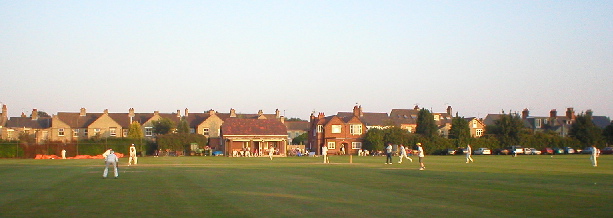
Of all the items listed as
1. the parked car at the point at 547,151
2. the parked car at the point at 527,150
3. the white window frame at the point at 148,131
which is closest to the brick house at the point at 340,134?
the parked car at the point at 527,150

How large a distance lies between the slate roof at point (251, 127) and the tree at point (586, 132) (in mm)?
43346

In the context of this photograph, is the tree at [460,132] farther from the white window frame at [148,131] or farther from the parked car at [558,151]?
the white window frame at [148,131]

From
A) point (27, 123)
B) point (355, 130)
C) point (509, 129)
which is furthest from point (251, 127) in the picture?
point (27, 123)

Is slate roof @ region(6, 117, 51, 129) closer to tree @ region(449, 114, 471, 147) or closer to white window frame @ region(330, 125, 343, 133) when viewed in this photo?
white window frame @ region(330, 125, 343, 133)

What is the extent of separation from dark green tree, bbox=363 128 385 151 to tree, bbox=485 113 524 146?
58.6 ft

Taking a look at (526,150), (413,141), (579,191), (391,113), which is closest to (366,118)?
(391,113)

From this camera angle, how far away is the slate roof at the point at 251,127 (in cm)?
8750

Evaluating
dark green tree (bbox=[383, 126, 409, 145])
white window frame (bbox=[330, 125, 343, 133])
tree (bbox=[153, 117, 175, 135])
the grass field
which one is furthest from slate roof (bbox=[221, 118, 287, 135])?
the grass field

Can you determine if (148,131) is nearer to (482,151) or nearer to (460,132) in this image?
(460,132)

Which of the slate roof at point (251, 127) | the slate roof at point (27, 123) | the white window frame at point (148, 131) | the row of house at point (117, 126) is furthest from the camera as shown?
the white window frame at point (148, 131)

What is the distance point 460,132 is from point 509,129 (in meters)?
7.71

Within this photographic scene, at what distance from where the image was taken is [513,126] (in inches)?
3649

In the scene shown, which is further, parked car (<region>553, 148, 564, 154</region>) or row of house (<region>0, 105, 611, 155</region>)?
row of house (<region>0, 105, 611, 155</region>)

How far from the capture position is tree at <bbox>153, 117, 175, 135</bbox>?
104 meters
